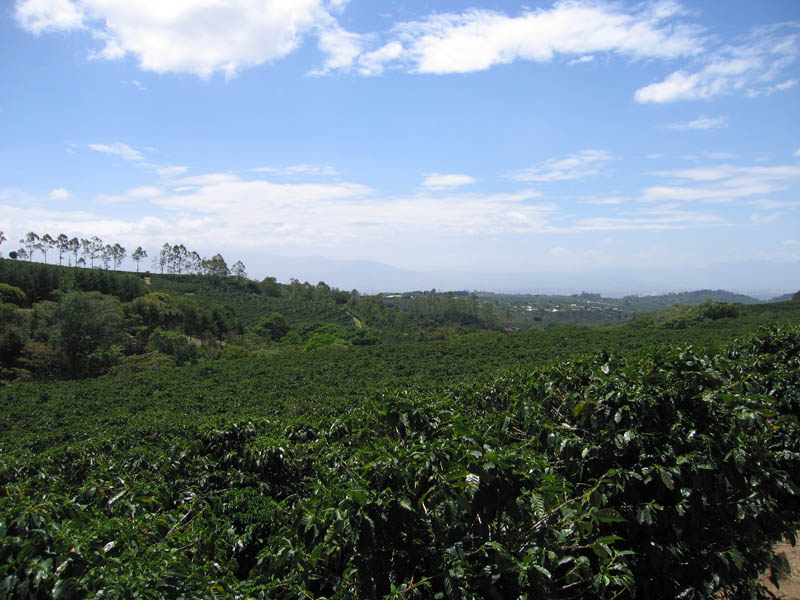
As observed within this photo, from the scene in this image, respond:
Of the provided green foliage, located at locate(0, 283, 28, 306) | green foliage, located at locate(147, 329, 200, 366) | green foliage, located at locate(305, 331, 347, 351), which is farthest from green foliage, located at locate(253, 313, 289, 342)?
green foliage, located at locate(0, 283, 28, 306)

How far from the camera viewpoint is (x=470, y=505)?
223cm

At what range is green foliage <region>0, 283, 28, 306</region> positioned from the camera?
35594 mm

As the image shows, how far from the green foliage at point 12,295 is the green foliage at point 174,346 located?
14.4m

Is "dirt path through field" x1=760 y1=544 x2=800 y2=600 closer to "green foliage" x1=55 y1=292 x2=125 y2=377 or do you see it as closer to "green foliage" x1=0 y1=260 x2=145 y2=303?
"green foliage" x1=55 y1=292 x2=125 y2=377

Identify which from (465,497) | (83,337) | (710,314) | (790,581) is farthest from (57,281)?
(710,314)

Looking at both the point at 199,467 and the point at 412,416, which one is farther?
the point at 199,467

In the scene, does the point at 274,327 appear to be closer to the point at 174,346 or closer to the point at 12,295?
the point at 174,346

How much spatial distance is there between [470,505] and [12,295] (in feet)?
162

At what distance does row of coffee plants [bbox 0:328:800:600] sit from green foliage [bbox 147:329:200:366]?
2953cm

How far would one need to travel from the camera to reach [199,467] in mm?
4117

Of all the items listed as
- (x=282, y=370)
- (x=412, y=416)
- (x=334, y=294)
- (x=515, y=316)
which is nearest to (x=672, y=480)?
(x=412, y=416)

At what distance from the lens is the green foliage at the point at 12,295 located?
35.6m

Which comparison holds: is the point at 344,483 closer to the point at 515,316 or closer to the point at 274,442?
the point at 274,442

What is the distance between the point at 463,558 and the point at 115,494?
8.85 feet
